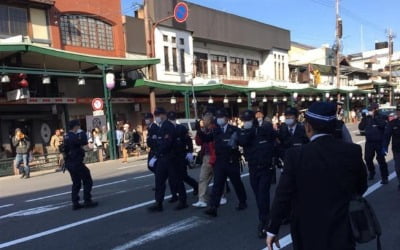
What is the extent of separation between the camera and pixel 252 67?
39.8 m

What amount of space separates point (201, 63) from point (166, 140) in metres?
26.0

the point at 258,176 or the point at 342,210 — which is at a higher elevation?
the point at 342,210

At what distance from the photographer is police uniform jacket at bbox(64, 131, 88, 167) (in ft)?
27.5

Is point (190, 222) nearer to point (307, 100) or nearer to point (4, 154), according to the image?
point (4, 154)

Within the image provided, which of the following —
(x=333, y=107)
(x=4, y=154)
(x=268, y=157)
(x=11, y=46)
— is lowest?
(x=4, y=154)

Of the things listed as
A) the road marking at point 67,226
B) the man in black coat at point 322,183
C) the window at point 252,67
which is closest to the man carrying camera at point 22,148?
the road marking at point 67,226

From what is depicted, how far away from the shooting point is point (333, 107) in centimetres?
303

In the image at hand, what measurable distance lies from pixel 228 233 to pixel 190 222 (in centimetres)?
94

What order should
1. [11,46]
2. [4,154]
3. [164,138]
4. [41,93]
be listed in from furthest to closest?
[41,93]
[4,154]
[11,46]
[164,138]

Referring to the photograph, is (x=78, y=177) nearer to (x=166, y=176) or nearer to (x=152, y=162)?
(x=152, y=162)


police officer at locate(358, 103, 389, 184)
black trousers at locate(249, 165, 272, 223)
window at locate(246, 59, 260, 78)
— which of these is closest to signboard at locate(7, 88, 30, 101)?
police officer at locate(358, 103, 389, 184)

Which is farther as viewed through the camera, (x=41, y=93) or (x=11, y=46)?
(x=41, y=93)

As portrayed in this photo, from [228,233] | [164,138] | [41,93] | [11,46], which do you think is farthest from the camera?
[41,93]

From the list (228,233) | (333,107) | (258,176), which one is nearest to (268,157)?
(258,176)
